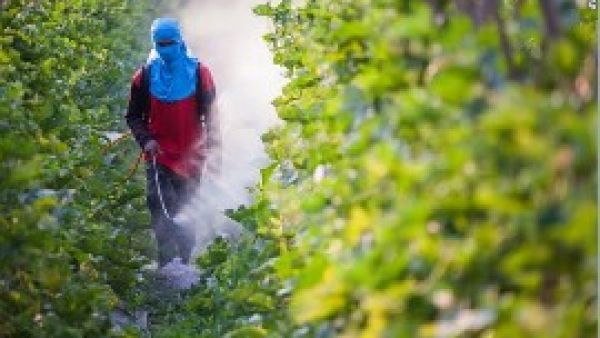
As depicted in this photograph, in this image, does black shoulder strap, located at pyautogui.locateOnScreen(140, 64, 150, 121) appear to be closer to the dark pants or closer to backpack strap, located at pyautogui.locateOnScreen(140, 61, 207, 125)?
backpack strap, located at pyautogui.locateOnScreen(140, 61, 207, 125)

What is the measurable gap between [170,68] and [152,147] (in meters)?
0.58

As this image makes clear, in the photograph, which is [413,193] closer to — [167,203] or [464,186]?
[464,186]

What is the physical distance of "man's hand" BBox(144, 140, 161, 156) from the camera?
35.2ft

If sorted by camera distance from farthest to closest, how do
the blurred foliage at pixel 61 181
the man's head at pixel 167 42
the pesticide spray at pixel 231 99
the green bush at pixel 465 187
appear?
Result: the pesticide spray at pixel 231 99, the man's head at pixel 167 42, the blurred foliage at pixel 61 181, the green bush at pixel 465 187

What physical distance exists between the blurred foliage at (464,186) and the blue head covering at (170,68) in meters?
6.26

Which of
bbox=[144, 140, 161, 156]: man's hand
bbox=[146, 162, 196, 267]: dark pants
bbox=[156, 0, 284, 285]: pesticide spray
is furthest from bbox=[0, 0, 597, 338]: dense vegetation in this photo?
bbox=[156, 0, 284, 285]: pesticide spray

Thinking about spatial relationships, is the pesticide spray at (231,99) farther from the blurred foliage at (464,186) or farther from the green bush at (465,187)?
the green bush at (465,187)

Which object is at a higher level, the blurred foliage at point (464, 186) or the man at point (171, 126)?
the man at point (171, 126)

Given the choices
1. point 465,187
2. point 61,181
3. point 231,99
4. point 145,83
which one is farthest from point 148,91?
point 231,99

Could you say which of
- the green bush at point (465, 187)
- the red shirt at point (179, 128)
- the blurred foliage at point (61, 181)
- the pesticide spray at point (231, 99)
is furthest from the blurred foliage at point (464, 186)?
the red shirt at point (179, 128)

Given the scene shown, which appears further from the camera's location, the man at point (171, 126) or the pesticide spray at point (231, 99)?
the pesticide spray at point (231, 99)

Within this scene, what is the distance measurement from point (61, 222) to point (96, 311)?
427 millimetres

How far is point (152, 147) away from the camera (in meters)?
10.7

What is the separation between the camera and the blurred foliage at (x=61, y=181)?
5.76 meters
